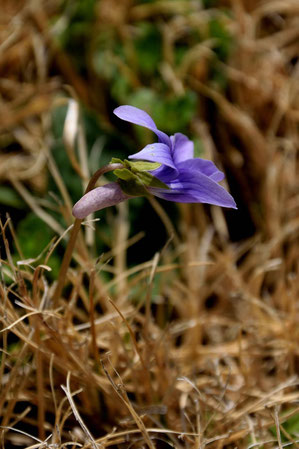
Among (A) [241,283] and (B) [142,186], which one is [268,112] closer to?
(A) [241,283]

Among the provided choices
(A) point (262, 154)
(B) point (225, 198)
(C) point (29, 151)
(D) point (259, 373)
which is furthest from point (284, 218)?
(B) point (225, 198)

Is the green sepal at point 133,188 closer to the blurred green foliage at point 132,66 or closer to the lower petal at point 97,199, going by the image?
the lower petal at point 97,199

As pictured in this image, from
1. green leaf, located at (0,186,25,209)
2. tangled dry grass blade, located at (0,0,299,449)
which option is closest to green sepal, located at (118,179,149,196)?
tangled dry grass blade, located at (0,0,299,449)

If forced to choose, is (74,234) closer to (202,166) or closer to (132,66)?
(202,166)

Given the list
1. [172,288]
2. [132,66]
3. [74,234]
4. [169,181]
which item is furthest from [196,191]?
[132,66]

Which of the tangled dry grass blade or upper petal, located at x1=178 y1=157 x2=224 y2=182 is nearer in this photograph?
upper petal, located at x1=178 y1=157 x2=224 y2=182

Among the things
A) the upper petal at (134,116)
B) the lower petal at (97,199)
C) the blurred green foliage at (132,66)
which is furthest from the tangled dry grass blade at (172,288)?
the upper petal at (134,116)

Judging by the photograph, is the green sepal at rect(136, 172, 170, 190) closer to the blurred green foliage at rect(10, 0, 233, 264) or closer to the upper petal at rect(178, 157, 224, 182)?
the upper petal at rect(178, 157, 224, 182)
